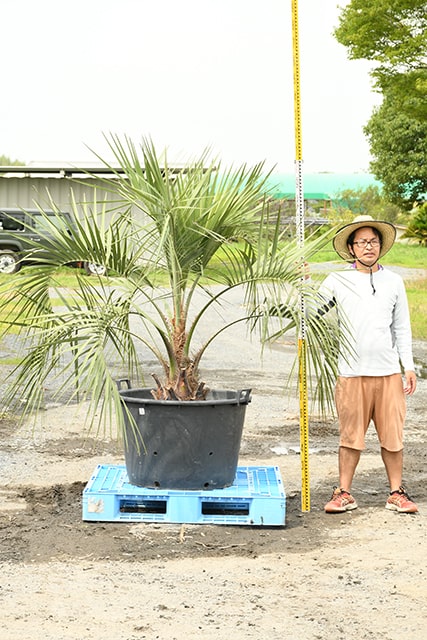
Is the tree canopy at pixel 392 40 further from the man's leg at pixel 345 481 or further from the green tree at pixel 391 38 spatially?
the man's leg at pixel 345 481

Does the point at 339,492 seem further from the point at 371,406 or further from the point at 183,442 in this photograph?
the point at 183,442

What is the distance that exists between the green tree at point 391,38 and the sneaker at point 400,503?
2633 cm

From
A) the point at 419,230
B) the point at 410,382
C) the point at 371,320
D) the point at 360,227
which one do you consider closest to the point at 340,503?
the point at 410,382

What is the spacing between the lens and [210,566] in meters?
5.19

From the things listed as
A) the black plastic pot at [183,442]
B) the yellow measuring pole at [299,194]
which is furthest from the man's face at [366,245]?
the black plastic pot at [183,442]

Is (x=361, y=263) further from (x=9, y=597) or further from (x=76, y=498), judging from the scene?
(x=9, y=597)

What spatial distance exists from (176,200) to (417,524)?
223 cm

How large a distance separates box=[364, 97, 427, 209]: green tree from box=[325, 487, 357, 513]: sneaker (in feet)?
163

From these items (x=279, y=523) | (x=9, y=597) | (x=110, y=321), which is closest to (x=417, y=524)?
(x=279, y=523)

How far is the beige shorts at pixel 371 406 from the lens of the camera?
246 inches

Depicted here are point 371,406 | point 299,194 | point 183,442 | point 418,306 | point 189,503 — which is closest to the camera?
point 189,503

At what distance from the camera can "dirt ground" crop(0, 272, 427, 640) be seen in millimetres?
4348

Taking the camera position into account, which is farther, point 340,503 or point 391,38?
point 391,38

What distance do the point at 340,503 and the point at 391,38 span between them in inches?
1111
